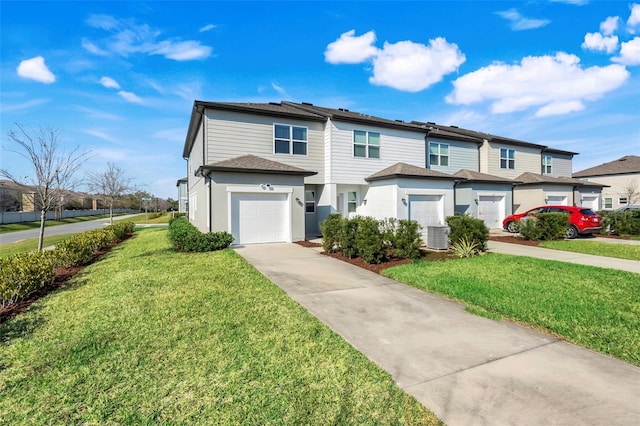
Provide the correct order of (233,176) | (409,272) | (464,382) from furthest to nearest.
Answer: (233,176) < (409,272) < (464,382)

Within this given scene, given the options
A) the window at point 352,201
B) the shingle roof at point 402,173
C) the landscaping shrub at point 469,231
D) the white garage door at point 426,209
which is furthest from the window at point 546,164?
the landscaping shrub at point 469,231

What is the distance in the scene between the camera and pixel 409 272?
26.7 ft

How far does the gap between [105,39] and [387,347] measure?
42.4ft

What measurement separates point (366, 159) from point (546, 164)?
18.6 metres

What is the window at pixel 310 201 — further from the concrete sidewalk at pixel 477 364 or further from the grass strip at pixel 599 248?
the grass strip at pixel 599 248

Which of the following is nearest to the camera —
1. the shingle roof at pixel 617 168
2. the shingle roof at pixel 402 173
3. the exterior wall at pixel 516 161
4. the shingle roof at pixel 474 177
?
the shingle roof at pixel 402 173

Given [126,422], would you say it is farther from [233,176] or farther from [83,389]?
[233,176]

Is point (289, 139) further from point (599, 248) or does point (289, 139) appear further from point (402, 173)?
point (599, 248)

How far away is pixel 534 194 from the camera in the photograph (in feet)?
68.3

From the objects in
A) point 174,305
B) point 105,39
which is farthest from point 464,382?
point 105,39

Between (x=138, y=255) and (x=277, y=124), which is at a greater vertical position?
(x=277, y=124)

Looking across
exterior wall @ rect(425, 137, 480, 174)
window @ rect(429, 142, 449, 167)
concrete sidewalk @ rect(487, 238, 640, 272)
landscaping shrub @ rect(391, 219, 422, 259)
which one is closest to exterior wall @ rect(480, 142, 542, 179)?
exterior wall @ rect(425, 137, 480, 174)

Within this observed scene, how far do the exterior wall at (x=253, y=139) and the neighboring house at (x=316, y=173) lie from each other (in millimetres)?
46

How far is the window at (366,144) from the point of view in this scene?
16.4 m
